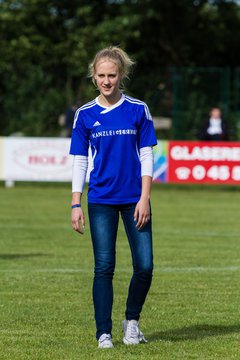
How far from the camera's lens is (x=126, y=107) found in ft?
24.2

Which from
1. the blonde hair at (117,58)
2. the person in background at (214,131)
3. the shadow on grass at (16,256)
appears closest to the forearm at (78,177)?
the blonde hair at (117,58)

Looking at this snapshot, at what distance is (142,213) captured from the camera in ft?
23.5

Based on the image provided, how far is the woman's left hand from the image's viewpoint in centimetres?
718

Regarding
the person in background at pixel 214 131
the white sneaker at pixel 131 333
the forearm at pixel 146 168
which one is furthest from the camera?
the person in background at pixel 214 131

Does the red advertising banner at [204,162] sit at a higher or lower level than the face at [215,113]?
lower

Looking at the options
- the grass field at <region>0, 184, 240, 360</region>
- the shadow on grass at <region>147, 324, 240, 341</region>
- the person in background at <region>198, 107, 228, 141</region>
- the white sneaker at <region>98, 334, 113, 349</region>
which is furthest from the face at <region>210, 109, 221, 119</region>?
the white sneaker at <region>98, 334, 113, 349</region>

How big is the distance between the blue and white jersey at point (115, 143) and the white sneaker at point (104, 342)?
36.3 inches

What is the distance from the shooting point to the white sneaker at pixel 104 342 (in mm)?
7359

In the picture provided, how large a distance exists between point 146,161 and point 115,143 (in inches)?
10.0

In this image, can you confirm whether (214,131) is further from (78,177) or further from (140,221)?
(140,221)

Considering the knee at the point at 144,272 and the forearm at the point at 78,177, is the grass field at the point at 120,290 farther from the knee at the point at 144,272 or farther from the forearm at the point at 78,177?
the forearm at the point at 78,177

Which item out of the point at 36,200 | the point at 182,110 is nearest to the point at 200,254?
the point at 36,200

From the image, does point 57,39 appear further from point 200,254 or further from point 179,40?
point 200,254

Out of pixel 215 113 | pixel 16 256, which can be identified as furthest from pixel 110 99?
pixel 215 113
